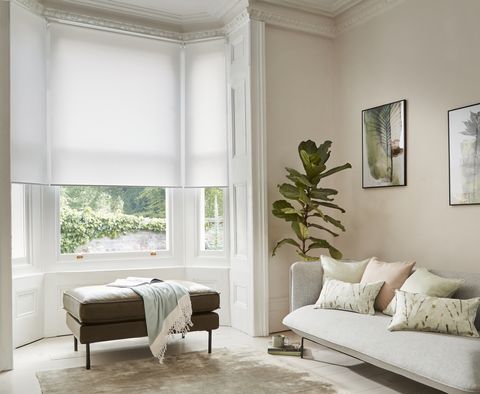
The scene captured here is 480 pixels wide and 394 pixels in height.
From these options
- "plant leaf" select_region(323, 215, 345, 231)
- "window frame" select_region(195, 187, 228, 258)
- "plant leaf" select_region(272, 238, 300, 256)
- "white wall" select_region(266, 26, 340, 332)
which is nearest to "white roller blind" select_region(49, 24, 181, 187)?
"window frame" select_region(195, 187, 228, 258)

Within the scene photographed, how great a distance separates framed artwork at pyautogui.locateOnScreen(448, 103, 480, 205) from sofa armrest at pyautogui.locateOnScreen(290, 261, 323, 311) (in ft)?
4.05

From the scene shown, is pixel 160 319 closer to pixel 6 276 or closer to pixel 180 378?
pixel 180 378

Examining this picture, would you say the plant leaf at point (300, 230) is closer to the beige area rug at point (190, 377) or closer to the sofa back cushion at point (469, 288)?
the beige area rug at point (190, 377)

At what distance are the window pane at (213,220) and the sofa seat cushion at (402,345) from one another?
1.67 m

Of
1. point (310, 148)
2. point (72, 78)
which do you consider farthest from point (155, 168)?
point (310, 148)

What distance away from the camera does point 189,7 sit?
17.0 feet

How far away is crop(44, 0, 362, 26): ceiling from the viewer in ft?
16.4

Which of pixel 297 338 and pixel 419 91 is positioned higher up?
pixel 419 91

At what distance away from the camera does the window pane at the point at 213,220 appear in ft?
17.9

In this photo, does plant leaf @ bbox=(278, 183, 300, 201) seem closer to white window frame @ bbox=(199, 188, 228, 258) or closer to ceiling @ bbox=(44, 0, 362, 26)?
white window frame @ bbox=(199, 188, 228, 258)

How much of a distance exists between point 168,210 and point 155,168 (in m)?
0.48

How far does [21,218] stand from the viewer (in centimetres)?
470

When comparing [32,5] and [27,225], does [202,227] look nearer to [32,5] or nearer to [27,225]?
[27,225]

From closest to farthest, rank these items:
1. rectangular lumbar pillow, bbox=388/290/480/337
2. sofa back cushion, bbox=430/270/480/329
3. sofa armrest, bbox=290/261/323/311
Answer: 1. rectangular lumbar pillow, bbox=388/290/480/337
2. sofa back cushion, bbox=430/270/480/329
3. sofa armrest, bbox=290/261/323/311
